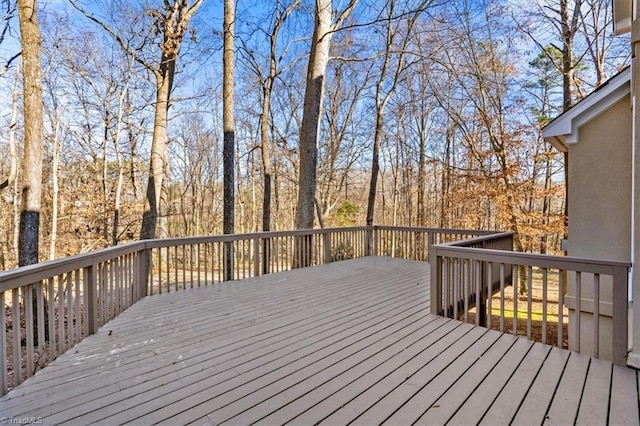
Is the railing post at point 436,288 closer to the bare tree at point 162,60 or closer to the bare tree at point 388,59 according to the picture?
the bare tree at point 388,59

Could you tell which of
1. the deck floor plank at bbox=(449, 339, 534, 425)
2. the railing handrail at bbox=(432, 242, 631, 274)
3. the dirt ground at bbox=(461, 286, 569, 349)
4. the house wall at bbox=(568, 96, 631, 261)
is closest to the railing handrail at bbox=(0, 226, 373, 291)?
the deck floor plank at bbox=(449, 339, 534, 425)

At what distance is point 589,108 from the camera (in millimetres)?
4227

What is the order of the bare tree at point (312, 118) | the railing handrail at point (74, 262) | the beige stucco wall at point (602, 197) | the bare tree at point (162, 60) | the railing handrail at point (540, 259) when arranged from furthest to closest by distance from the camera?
the bare tree at point (162, 60)
the bare tree at point (312, 118)
the beige stucco wall at point (602, 197)
the railing handrail at point (540, 259)
the railing handrail at point (74, 262)

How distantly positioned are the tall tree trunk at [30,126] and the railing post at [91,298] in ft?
9.36

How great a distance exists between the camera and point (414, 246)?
8.01 metres

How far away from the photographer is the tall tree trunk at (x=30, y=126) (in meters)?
5.15

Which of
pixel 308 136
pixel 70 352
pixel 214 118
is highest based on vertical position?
pixel 214 118

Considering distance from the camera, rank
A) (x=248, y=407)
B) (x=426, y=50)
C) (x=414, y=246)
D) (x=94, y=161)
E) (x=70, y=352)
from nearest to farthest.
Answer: (x=248, y=407) < (x=70, y=352) < (x=414, y=246) < (x=426, y=50) < (x=94, y=161)

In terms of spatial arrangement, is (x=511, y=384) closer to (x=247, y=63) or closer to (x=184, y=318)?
(x=184, y=318)

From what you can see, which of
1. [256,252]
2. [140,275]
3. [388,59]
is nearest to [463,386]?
[140,275]

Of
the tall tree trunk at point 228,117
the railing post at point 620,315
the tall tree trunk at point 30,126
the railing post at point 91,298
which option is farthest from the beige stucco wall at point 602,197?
the tall tree trunk at point 30,126

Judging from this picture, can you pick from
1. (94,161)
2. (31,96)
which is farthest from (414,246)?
(94,161)

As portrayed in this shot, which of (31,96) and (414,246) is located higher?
(31,96)

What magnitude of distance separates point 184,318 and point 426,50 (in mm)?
11580
